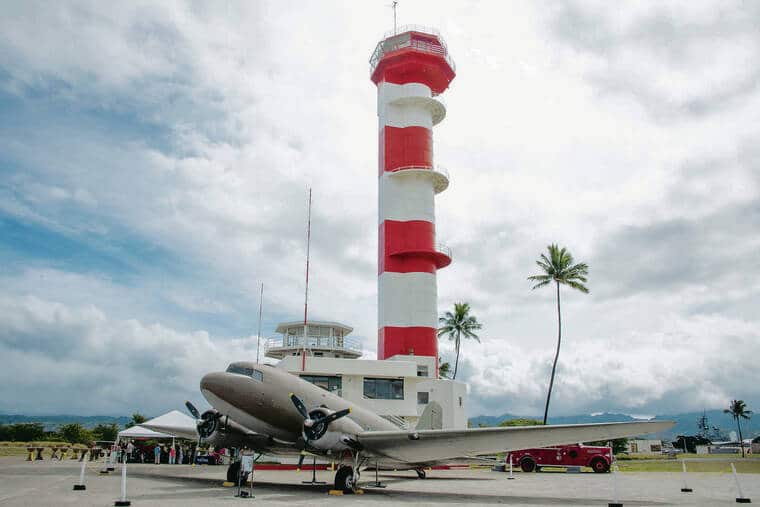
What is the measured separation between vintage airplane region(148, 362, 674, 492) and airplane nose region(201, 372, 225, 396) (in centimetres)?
4

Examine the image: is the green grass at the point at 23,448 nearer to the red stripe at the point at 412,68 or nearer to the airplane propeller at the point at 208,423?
the airplane propeller at the point at 208,423

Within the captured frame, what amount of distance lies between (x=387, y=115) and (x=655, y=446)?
84591mm

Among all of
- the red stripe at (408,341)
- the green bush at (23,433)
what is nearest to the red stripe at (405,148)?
the red stripe at (408,341)

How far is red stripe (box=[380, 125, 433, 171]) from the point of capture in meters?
48.4

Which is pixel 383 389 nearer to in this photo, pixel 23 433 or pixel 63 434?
pixel 63 434

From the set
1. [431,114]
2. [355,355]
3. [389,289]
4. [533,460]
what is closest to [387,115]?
[431,114]

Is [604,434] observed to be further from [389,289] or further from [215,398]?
[389,289]

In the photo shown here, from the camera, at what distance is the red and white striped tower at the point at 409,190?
4575cm

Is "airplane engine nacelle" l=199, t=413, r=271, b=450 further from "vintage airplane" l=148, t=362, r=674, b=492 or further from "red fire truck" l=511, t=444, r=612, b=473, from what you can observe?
"red fire truck" l=511, t=444, r=612, b=473

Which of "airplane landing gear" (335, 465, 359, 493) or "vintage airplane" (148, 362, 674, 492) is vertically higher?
"vintage airplane" (148, 362, 674, 492)

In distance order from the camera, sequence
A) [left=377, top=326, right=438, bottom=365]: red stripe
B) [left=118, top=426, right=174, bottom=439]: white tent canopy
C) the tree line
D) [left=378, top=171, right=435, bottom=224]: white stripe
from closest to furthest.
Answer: [left=118, top=426, right=174, bottom=439]: white tent canopy → [left=377, top=326, right=438, bottom=365]: red stripe → [left=378, top=171, right=435, bottom=224]: white stripe → the tree line

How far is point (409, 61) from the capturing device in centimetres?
5112

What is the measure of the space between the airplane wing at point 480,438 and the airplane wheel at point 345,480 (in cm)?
114

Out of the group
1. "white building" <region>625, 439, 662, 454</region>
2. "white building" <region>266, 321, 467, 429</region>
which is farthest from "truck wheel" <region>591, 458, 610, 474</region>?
"white building" <region>625, 439, 662, 454</region>
